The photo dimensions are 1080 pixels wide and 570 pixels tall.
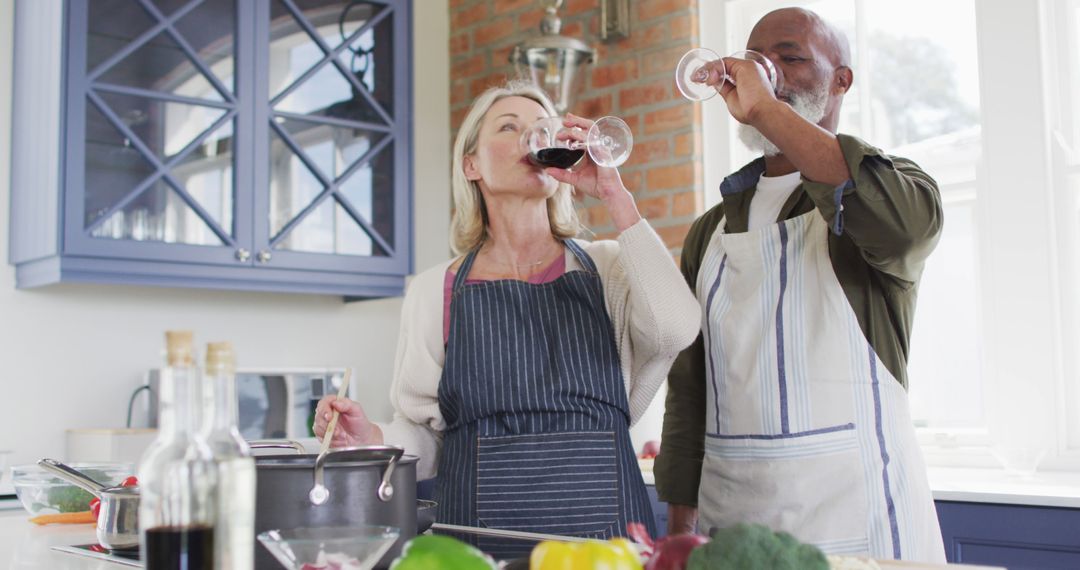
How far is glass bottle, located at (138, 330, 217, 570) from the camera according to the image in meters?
0.82

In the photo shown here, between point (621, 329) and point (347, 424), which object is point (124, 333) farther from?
point (621, 329)

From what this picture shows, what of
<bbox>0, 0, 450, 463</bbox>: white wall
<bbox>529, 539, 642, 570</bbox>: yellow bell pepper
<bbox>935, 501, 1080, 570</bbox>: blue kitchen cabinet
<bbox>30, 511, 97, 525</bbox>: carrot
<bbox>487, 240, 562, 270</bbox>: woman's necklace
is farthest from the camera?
<bbox>0, 0, 450, 463</bbox>: white wall

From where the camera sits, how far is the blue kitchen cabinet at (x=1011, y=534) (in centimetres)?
206

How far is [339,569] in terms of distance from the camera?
3.07 ft

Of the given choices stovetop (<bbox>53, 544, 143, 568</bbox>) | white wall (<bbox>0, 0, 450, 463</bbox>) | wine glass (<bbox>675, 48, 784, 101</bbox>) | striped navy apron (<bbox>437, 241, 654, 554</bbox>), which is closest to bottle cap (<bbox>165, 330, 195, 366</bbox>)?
stovetop (<bbox>53, 544, 143, 568</bbox>)

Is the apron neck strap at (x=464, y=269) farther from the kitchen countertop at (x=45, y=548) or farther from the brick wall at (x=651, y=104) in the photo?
the brick wall at (x=651, y=104)

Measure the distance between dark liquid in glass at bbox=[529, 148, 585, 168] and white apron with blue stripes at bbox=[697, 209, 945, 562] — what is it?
306 millimetres

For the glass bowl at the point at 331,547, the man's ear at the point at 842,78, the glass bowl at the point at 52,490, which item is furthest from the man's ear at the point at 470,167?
the glass bowl at the point at 331,547

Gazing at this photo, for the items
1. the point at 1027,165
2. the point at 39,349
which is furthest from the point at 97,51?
the point at 1027,165

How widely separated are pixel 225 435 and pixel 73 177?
232 cm

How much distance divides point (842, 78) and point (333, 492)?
122cm

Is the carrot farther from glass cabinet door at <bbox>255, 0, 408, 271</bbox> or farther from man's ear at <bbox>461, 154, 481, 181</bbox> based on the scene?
glass cabinet door at <bbox>255, 0, 408, 271</bbox>

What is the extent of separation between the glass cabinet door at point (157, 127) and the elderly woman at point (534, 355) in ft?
4.79

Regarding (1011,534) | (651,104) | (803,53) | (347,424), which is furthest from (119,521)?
(651,104)
